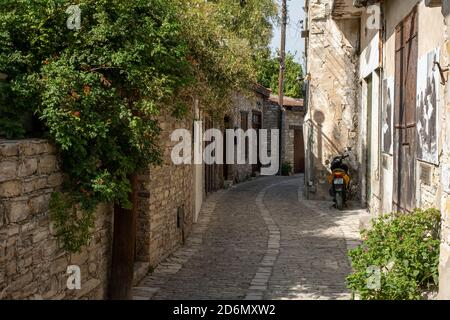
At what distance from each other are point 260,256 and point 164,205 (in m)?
1.55

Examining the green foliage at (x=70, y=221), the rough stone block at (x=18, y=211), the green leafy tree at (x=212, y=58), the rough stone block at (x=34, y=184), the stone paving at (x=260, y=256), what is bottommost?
the stone paving at (x=260, y=256)

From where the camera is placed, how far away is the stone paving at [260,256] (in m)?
6.44

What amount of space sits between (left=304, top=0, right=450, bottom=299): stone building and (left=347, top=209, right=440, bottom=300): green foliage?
0.32 metres

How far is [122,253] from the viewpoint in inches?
240

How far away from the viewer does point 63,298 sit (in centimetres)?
499

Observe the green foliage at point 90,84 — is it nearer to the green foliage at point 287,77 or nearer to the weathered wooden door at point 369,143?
the weathered wooden door at point 369,143

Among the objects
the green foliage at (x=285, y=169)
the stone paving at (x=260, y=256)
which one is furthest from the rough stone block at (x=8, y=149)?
the green foliage at (x=285, y=169)

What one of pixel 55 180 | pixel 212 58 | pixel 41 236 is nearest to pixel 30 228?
pixel 41 236

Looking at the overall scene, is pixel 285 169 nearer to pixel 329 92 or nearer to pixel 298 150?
pixel 298 150

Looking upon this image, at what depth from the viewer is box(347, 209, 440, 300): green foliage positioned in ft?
16.2

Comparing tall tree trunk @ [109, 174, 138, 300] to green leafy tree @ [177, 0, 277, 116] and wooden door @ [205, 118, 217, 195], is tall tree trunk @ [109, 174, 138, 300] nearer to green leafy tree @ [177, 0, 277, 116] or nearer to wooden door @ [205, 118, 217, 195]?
green leafy tree @ [177, 0, 277, 116]

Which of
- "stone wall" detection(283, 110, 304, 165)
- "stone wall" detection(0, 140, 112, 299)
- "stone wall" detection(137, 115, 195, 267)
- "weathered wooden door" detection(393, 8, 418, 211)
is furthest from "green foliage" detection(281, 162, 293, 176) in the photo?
"stone wall" detection(0, 140, 112, 299)

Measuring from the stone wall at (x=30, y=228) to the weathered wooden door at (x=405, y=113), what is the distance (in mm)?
4167
